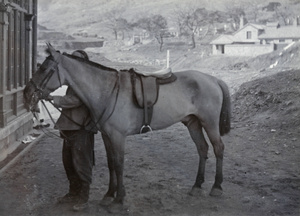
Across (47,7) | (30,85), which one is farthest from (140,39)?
(30,85)

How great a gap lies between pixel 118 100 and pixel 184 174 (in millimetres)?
2164

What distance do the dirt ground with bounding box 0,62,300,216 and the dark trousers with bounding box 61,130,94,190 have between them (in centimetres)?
32

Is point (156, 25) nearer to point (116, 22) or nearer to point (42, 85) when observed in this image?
point (116, 22)

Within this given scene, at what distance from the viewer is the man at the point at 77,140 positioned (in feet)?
15.6

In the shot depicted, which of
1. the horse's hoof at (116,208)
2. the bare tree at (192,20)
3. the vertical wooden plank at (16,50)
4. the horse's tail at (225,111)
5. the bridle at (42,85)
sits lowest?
the horse's hoof at (116,208)

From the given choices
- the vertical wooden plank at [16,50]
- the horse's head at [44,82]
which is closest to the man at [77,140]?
the horse's head at [44,82]

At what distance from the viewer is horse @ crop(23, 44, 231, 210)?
4.57 meters

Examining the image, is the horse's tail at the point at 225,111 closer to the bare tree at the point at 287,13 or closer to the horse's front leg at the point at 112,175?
the horse's front leg at the point at 112,175

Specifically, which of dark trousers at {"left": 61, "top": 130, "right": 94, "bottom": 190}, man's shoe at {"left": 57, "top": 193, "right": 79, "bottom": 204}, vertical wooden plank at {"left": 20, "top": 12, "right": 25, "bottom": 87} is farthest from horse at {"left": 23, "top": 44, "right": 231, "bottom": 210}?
vertical wooden plank at {"left": 20, "top": 12, "right": 25, "bottom": 87}

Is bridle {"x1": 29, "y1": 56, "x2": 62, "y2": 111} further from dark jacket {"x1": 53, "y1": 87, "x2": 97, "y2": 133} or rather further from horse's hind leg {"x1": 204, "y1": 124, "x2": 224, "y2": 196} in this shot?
horse's hind leg {"x1": 204, "y1": 124, "x2": 224, "y2": 196}

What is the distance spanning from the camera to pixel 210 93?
213 inches

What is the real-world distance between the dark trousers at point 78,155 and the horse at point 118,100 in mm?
243

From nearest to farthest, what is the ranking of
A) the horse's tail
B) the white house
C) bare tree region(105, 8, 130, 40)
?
the horse's tail → bare tree region(105, 8, 130, 40) → the white house

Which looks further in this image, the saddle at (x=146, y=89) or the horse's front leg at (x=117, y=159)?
the saddle at (x=146, y=89)
